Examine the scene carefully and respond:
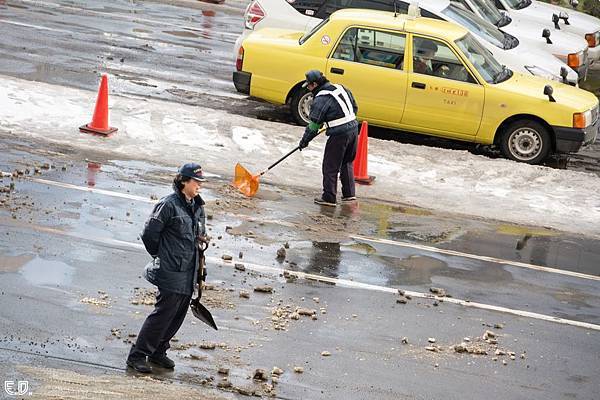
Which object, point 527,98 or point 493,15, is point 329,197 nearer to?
point 527,98

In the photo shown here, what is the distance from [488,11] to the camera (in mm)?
20953

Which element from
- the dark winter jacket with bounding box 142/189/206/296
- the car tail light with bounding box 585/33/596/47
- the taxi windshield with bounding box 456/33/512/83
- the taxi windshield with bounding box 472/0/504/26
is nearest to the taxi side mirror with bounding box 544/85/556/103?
the taxi windshield with bounding box 456/33/512/83

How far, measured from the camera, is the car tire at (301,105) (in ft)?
53.1

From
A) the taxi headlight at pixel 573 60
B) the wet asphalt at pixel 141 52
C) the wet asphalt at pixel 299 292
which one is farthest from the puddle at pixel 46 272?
the taxi headlight at pixel 573 60

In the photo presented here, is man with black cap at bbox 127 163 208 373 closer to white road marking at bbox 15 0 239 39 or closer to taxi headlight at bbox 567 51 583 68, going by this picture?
taxi headlight at bbox 567 51 583 68

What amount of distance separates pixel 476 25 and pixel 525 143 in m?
3.13

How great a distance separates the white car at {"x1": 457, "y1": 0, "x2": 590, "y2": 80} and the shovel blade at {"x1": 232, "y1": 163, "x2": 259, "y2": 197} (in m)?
8.39

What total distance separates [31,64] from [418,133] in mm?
6289

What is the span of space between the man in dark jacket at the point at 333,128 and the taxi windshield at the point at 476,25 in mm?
5380

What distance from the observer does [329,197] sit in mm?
13000

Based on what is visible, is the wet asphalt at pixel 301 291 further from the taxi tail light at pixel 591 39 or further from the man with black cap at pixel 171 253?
the taxi tail light at pixel 591 39

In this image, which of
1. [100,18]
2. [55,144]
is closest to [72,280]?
[55,144]

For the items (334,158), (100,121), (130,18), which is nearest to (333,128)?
(334,158)

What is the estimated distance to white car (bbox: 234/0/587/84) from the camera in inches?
695
